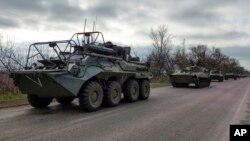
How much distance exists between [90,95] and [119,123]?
7.50ft

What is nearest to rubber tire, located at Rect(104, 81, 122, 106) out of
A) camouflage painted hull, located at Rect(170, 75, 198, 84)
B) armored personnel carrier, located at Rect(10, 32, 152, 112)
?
armored personnel carrier, located at Rect(10, 32, 152, 112)

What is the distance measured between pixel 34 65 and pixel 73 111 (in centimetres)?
189

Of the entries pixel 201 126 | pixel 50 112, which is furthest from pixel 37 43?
pixel 201 126

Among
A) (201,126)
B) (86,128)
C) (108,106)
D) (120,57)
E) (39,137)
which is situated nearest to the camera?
(39,137)

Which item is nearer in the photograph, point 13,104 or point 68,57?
point 68,57

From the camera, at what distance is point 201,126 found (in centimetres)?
912

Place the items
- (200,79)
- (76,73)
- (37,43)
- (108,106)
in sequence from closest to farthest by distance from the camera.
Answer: (76,73) → (37,43) → (108,106) → (200,79)

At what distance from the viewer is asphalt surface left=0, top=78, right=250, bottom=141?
25.2 ft

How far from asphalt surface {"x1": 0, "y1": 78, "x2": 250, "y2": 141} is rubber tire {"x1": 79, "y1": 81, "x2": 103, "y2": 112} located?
227 millimetres

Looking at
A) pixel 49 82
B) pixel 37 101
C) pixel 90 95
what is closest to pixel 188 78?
pixel 37 101

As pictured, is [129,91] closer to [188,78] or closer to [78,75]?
[78,75]

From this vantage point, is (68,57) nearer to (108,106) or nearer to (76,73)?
(76,73)

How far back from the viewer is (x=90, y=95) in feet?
37.3

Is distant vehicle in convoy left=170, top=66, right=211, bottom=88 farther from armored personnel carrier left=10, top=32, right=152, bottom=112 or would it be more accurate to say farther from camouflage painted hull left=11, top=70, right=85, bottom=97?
camouflage painted hull left=11, top=70, right=85, bottom=97
